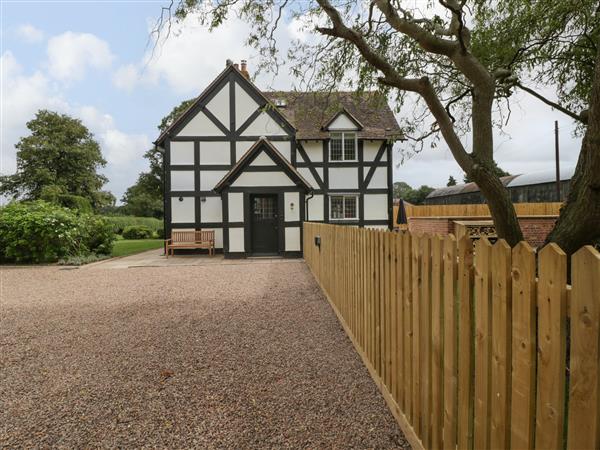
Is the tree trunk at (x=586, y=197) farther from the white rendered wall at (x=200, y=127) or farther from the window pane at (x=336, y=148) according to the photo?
the white rendered wall at (x=200, y=127)

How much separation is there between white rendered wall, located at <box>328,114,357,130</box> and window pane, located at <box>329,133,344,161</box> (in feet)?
1.35

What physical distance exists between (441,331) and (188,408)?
2144 mm

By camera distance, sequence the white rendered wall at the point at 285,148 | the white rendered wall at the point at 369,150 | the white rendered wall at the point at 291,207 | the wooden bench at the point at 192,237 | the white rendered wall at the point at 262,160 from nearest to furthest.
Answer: the white rendered wall at the point at 262,160 → the white rendered wall at the point at 291,207 → the wooden bench at the point at 192,237 → the white rendered wall at the point at 285,148 → the white rendered wall at the point at 369,150

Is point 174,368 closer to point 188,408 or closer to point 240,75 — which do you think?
point 188,408

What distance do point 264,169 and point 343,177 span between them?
428 cm

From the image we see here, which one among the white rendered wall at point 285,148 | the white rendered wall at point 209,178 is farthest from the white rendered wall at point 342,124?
the white rendered wall at point 209,178

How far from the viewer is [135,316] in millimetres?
5898

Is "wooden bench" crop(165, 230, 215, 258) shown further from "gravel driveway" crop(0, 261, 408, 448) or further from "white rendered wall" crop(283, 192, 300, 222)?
"gravel driveway" crop(0, 261, 408, 448)

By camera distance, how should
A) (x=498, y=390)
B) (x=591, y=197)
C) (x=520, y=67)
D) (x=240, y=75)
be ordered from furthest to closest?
(x=240, y=75)
(x=520, y=67)
(x=591, y=197)
(x=498, y=390)

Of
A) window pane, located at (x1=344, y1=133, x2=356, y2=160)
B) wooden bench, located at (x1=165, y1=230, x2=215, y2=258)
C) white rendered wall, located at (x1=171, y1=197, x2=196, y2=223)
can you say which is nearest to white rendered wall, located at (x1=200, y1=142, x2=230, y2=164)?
white rendered wall, located at (x1=171, y1=197, x2=196, y2=223)

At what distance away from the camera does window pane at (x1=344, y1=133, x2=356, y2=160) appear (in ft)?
54.4

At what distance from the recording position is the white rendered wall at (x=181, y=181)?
15.6 metres

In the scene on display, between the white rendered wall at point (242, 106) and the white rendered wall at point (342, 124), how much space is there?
3.52 meters

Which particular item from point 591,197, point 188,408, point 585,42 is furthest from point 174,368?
point 585,42
